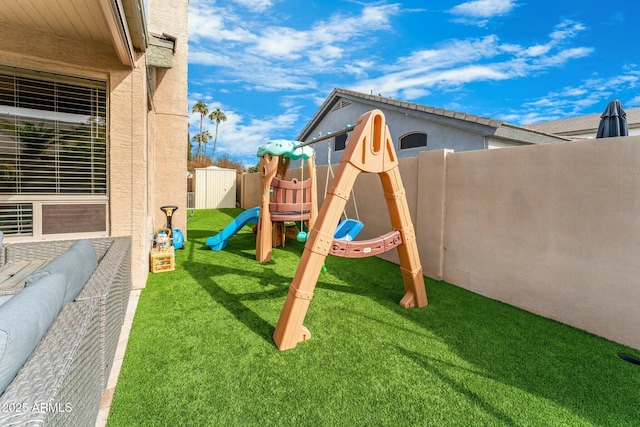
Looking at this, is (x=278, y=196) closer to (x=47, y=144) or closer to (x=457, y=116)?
(x=47, y=144)

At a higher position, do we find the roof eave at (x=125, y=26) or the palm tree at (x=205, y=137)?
the palm tree at (x=205, y=137)

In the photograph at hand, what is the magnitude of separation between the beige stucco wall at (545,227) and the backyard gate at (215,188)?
1478cm

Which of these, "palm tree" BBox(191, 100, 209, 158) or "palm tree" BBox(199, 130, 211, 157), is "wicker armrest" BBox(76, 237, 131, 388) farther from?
"palm tree" BBox(199, 130, 211, 157)

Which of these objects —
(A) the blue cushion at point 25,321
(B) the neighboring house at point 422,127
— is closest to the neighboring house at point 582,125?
(B) the neighboring house at point 422,127

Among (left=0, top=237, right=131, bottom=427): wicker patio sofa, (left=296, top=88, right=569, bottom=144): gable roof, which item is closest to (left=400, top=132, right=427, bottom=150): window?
(left=296, top=88, right=569, bottom=144): gable roof

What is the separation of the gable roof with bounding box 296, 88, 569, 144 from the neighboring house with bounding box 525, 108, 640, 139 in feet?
22.9

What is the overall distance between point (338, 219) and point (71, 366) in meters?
2.18

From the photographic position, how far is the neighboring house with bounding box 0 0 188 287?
3166 mm

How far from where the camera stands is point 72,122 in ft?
12.0

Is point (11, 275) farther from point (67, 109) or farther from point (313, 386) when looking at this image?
point (313, 386)

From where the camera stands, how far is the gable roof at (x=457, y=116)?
7.06 metres

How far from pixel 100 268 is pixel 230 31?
10331mm

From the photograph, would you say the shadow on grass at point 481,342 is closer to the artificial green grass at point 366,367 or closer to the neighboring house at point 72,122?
the artificial green grass at point 366,367

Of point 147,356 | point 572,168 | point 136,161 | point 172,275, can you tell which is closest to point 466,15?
point 572,168
